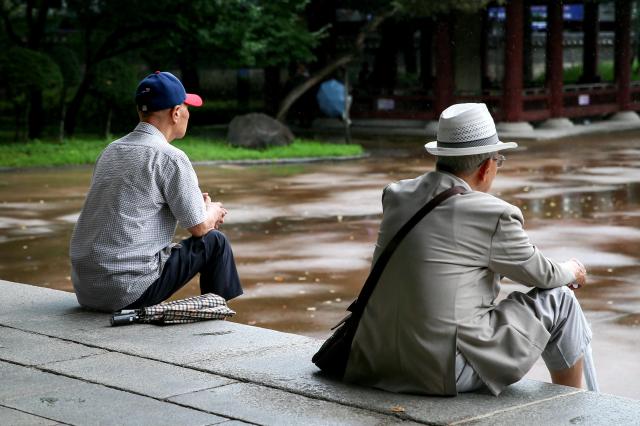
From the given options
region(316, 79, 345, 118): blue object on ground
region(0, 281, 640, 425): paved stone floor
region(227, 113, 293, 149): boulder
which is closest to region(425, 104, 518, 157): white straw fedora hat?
region(0, 281, 640, 425): paved stone floor

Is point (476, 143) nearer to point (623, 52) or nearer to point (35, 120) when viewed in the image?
point (35, 120)

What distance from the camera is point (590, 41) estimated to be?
3456 cm

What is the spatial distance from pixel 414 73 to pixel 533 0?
11.0 metres

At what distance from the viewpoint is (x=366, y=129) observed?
31.7 m

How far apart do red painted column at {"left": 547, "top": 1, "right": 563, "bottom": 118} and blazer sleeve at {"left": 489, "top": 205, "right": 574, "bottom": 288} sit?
87.6 feet

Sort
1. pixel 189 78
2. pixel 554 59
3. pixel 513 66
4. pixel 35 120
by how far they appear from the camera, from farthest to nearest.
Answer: pixel 189 78 → pixel 554 59 → pixel 513 66 → pixel 35 120

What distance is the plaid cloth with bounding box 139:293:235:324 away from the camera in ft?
21.6

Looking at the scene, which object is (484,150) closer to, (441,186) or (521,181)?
(441,186)

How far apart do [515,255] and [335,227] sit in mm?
9260

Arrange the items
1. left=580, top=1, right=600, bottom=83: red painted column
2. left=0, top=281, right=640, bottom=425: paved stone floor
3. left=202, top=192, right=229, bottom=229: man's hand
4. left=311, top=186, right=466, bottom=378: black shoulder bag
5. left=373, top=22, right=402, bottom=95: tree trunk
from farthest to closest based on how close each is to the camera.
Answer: left=580, top=1, right=600, bottom=83: red painted column
left=373, top=22, right=402, bottom=95: tree trunk
left=202, top=192, right=229, bottom=229: man's hand
left=311, top=186, right=466, bottom=378: black shoulder bag
left=0, top=281, right=640, bottom=425: paved stone floor

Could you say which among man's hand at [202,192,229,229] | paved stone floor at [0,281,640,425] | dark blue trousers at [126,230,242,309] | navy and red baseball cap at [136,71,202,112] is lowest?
paved stone floor at [0,281,640,425]

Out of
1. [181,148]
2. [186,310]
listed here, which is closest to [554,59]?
[181,148]

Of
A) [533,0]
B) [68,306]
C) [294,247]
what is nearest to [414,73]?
[533,0]

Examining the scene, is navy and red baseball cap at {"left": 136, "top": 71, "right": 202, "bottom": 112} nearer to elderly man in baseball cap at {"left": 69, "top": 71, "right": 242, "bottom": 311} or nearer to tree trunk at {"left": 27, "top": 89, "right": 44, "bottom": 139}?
elderly man in baseball cap at {"left": 69, "top": 71, "right": 242, "bottom": 311}
